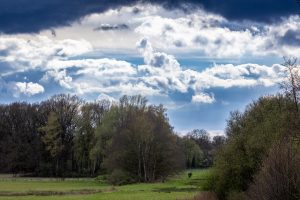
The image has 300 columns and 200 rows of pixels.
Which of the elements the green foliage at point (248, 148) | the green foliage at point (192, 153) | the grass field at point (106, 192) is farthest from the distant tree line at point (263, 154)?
the green foliage at point (192, 153)

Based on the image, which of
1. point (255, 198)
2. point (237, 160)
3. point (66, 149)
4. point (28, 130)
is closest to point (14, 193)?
point (237, 160)

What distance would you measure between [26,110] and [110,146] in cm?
4823

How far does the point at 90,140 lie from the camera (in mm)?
131375

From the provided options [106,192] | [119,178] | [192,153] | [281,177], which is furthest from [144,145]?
[281,177]

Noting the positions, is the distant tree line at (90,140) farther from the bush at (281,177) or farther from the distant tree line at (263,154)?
the bush at (281,177)

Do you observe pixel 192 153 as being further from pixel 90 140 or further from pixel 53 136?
pixel 53 136

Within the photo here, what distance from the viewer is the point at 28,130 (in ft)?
468

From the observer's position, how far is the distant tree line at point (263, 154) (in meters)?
23.2

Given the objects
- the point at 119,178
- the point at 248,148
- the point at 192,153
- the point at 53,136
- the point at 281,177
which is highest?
the point at 53,136

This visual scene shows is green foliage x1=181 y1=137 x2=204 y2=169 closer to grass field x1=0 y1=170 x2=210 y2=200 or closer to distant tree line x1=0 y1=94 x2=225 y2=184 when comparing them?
distant tree line x1=0 y1=94 x2=225 y2=184

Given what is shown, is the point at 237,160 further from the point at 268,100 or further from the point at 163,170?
the point at 163,170

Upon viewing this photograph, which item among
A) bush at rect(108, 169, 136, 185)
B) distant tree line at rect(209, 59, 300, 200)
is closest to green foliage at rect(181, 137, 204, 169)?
bush at rect(108, 169, 136, 185)

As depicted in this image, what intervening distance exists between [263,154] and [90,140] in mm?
97916

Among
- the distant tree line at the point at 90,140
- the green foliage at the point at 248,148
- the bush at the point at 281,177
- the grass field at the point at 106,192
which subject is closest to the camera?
the bush at the point at 281,177
